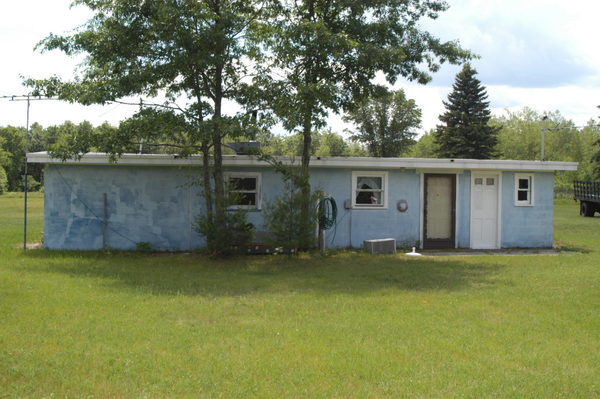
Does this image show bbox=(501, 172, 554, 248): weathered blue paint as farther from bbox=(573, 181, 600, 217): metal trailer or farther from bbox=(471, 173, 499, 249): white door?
bbox=(573, 181, 600, 217): metal trailer

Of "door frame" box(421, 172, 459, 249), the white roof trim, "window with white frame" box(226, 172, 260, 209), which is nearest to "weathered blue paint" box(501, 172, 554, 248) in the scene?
the white roof trim

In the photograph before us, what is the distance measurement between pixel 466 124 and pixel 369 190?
31154 millimetres

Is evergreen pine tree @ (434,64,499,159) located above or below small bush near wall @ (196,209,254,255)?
above

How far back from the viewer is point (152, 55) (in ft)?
38.0

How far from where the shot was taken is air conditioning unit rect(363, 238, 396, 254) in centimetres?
1351

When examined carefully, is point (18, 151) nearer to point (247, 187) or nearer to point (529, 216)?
point (247, 187)

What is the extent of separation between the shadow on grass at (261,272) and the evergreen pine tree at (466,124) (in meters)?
31.8

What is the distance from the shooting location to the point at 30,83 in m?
11.3

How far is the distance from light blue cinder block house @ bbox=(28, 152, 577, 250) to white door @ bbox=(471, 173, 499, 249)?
0.09ft

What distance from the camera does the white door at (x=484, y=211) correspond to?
48.9 ft

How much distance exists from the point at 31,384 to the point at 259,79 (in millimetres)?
8689

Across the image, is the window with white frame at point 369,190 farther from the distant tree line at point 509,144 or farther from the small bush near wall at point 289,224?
the distant tree line at point 509,144

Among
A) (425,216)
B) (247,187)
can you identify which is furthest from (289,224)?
(425,216)

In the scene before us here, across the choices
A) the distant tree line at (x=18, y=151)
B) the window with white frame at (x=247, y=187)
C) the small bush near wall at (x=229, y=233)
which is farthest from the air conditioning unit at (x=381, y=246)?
the distant tree line at (x=18, y=151)
